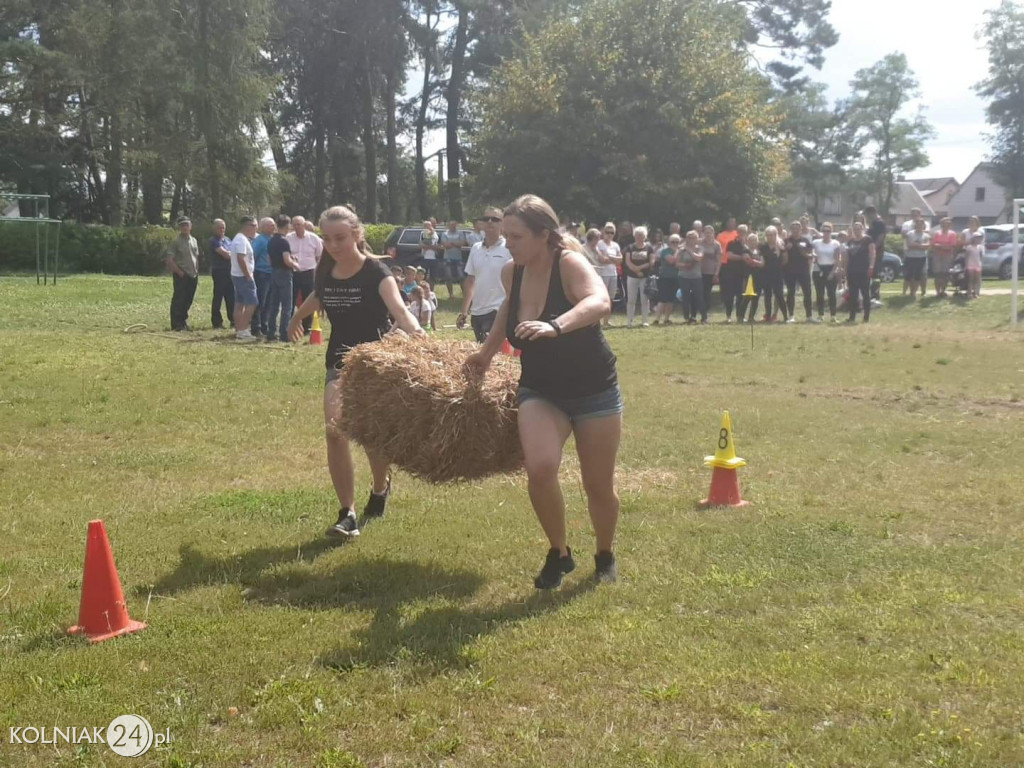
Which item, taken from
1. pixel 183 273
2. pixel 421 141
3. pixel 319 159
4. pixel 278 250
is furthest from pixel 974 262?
pixel 421 141

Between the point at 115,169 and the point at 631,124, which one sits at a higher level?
the point at 631,124

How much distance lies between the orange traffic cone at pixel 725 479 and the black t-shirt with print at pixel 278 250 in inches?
434

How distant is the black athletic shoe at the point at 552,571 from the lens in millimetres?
5500

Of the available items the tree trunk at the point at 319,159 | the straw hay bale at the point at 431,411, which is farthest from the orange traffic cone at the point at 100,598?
the tree trunk at the point at 319,159

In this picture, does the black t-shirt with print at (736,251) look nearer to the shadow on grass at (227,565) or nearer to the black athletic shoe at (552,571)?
the shadow on grass at (227,565)

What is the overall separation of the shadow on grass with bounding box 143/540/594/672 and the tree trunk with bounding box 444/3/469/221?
165 ft

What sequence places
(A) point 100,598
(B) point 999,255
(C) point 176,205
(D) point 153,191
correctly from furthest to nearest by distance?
(C) point 176,205
(D) point 153,191
(B) point 999,255
(A) point 100,598

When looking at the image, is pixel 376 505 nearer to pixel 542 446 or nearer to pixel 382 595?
pixel 382 595

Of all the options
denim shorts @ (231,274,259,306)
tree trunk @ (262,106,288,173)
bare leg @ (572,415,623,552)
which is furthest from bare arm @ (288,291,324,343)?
tree trunk @ (262,106,288,173)

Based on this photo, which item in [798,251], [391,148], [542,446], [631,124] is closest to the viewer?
[542,446]

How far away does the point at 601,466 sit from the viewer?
539 cm

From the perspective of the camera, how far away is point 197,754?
367cm

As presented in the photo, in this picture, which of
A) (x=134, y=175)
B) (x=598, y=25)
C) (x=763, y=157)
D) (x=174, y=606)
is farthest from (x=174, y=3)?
(x=174, y=606)

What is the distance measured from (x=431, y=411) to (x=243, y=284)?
39.9 ft
